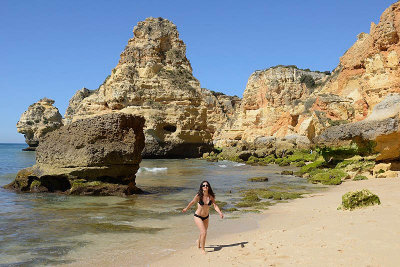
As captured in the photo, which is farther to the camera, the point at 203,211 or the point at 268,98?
the point at 268,98

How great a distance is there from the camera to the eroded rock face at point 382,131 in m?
12.8

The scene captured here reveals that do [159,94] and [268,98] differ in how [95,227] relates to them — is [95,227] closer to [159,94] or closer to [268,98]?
[159,94]

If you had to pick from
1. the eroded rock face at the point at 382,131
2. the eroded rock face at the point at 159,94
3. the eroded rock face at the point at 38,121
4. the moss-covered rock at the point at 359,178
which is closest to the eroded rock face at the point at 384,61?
the eroded rock face at the point at 382,131

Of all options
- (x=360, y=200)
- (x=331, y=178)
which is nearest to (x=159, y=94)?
(x=331, y=178)

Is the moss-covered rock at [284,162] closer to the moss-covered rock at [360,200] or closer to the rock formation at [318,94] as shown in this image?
the rock formation at [318,94]

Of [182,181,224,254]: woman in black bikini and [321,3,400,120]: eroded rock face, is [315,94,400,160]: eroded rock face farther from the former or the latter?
[182,181,224,254]: woman in black bikini

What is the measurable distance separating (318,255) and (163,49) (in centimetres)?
5029

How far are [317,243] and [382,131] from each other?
892cm

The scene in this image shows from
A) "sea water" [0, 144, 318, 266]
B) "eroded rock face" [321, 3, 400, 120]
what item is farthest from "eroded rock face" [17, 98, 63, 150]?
"sea water" [0, 144, 318, 266]

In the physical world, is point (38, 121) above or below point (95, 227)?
above

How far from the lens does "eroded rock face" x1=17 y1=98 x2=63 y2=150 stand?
74.3 metres

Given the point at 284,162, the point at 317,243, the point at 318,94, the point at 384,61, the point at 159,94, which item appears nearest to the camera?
the point at 317,243

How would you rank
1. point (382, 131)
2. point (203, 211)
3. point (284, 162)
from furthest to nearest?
point (284, 162), point (382, 131), point (203, 211)

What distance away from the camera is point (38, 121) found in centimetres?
7588
